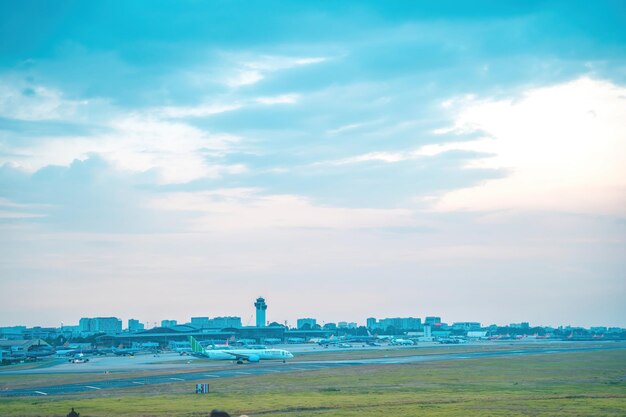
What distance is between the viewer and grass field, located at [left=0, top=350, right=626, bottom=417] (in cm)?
6381

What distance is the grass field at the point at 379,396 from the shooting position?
63.8 metres

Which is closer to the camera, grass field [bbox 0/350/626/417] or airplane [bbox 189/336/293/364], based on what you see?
grass field [bbox 0/350/626/417]

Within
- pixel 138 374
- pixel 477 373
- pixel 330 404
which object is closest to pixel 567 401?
pixel 330 404

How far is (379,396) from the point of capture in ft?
249

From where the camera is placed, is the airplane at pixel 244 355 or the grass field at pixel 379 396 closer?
the grass field at pixel 379 396

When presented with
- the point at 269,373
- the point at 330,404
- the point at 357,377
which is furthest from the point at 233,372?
the point at 330,404

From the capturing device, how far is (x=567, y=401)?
68.7 metres

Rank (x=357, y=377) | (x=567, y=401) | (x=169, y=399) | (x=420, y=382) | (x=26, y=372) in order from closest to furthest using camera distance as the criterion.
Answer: (x=567, y=401)
(x=169, y=399)
(x=420, y=382)
(x=357, y=377)
(x=26, y=372)

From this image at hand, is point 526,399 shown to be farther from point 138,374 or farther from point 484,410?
point 138,374

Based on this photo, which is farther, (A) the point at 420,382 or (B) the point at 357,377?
(B) the point at 357,377

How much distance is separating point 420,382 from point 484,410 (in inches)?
1250

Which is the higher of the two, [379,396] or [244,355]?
[244,355]

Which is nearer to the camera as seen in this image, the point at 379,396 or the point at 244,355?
the point at 379,396

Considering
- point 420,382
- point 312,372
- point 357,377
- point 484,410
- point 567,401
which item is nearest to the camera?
point 484,410
